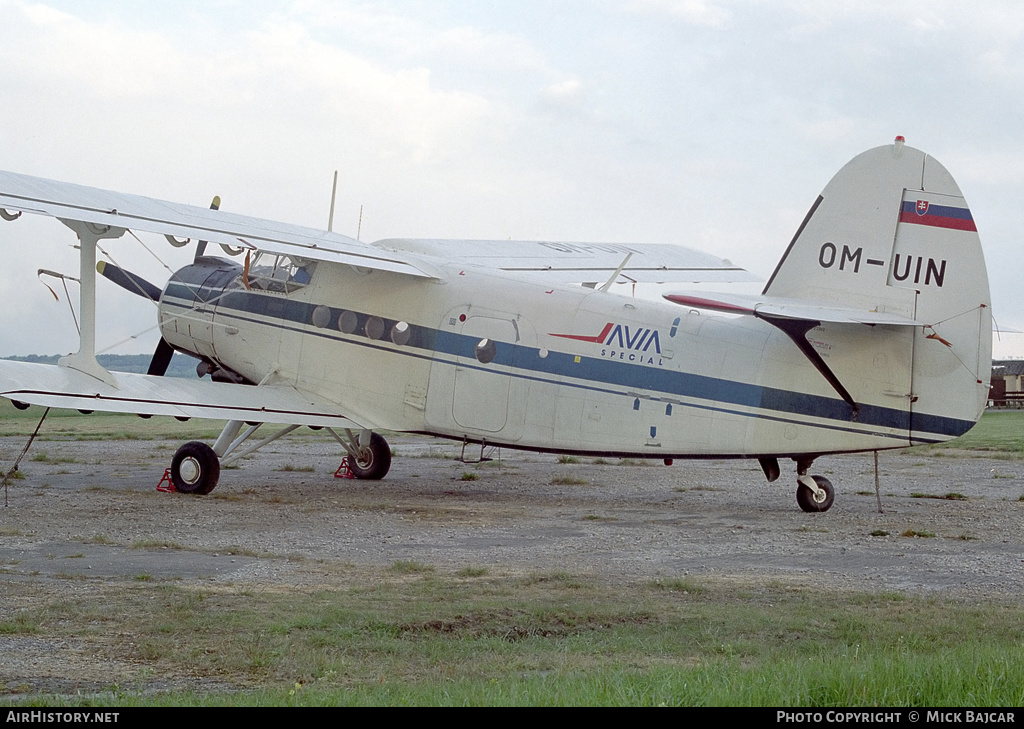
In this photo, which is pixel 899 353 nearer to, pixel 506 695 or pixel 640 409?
pixel 640 409

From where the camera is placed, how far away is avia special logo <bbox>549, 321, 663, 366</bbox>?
13961mm

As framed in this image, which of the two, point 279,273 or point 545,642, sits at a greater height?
point 279,273

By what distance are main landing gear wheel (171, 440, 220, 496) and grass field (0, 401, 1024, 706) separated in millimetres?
6200

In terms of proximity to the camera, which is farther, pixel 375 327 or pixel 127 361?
pixel 127 361

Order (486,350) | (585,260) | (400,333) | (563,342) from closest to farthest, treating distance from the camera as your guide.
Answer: (563,342) → (486,350) → (400,333) → (585,260)

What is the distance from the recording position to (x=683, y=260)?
65.0 ft

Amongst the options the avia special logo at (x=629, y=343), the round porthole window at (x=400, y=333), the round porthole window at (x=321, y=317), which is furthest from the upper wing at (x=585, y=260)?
the avia special logo at (x=629, y=343)

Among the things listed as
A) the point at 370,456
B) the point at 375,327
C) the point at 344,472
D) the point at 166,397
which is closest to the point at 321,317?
the point at 375,327

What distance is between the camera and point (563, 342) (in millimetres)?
14484

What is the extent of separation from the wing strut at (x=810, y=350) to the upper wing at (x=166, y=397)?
642cm

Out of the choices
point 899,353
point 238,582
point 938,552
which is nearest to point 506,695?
point 238,582

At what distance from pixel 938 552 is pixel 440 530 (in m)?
5.42

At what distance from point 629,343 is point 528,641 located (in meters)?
7.46

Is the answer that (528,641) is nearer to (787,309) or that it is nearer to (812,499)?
(787,309)
